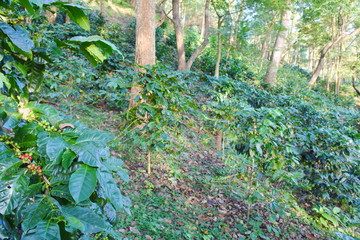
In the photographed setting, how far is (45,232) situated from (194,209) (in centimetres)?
275

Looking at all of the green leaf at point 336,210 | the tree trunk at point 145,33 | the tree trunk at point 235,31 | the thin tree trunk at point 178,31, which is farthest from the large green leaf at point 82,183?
the thin tree trunk at point 178,31

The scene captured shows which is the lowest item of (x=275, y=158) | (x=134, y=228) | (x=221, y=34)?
(x=134, y=228)

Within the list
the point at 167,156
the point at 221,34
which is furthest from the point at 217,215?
the point at 221,34

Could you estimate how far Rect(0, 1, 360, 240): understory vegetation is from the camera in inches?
22.4

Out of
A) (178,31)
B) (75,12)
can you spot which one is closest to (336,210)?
(75,12)

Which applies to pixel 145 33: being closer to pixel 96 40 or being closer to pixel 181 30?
pixel 96 40

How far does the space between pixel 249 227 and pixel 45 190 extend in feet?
9.35

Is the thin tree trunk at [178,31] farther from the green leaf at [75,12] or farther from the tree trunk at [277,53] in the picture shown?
the green leaf at [75,12]

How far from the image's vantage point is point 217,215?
301 centimetres

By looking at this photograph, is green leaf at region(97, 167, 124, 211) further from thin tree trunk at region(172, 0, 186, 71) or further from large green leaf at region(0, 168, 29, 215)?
thin tree trunk at region(172, 0, 186, 71)

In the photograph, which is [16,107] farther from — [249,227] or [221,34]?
[221,34]

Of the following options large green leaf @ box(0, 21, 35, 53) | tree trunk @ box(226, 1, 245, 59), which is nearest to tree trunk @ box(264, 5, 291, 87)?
tree trunk @ box(226, 1, 245, 59)

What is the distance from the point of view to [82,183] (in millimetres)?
541

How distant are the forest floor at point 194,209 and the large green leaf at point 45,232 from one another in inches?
76.5
